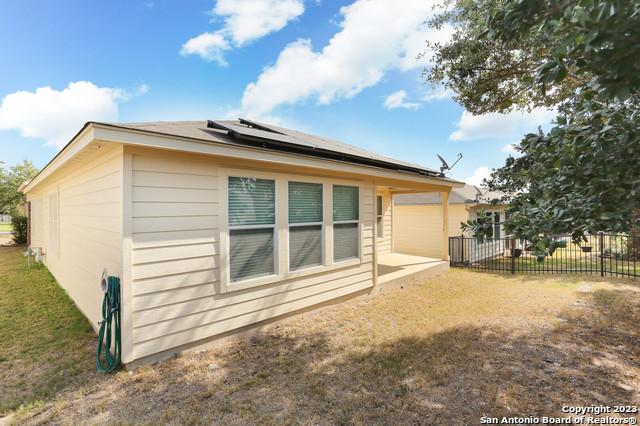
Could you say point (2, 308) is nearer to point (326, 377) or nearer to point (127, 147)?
point (127, 147)

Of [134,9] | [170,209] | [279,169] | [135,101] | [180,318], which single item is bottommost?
[180,318]

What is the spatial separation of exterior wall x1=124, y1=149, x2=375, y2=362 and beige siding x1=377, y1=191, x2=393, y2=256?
7709mm

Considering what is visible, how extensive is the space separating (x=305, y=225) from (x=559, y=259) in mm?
12499

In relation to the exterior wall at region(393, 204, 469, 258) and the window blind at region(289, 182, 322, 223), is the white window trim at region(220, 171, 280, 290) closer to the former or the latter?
the window blind at region(289, 182, 322, 223)

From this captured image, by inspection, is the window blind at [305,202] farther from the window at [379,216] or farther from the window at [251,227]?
the window at [379,216]

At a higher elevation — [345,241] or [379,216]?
[379,216]

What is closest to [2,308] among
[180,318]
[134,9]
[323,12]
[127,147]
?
[180,318]

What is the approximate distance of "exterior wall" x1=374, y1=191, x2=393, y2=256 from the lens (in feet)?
37.6

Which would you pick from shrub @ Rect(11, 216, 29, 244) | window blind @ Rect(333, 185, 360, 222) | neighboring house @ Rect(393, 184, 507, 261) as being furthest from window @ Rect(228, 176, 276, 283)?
shrub @ Rect(11, 216, 29, 244)

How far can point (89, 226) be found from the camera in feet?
15.5

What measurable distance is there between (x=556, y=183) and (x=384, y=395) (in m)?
2.53

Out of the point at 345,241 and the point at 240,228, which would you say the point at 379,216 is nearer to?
the point at 345,241

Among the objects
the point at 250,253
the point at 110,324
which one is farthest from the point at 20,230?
the point at 250,253

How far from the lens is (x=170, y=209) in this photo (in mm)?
3631
